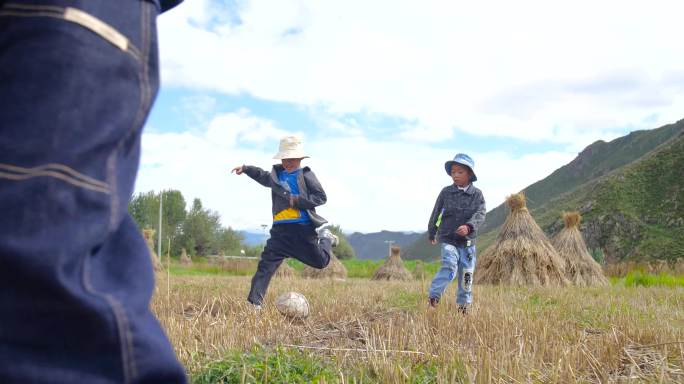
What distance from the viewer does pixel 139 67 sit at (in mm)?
1398

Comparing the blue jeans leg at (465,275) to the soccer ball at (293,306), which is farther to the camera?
the blue jeans leg at (465,275)

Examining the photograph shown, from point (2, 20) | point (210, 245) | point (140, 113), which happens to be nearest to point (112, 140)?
point (140, 113)

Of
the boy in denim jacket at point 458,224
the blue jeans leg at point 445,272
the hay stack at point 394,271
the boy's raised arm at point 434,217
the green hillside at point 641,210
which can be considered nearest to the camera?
the blue jeans leg at point 445,272

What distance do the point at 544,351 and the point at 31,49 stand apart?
3.36 meters

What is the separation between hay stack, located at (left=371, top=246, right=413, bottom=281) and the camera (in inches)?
917

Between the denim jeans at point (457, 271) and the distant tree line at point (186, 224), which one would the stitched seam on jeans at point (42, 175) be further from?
the distant tree line at point (186, 224)

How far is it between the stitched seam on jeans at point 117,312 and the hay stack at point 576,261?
1582 cm

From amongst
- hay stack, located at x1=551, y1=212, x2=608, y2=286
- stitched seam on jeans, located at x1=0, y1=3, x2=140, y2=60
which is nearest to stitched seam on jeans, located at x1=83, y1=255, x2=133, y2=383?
stitched seam on jeans, located at x1=0, y1=3, x2=140, y2=60

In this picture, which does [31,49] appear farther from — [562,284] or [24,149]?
[562,284]

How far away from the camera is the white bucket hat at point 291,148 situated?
23.3 feet

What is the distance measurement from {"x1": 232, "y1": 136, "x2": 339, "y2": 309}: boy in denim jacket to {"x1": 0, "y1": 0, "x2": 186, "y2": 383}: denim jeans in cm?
567

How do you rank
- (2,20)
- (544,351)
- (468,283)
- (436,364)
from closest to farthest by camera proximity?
(2,20) < (436,364) < (544,351) < (468,283)

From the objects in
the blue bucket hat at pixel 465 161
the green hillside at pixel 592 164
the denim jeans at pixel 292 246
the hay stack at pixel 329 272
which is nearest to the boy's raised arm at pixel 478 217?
the blue bucket hat at pixel 465 161

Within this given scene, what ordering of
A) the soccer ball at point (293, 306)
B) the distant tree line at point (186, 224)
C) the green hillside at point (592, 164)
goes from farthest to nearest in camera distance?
the green hillside at point (592, 164) < the distant tree line at point (186, 224) < the soccer ball at point (293, 306)
